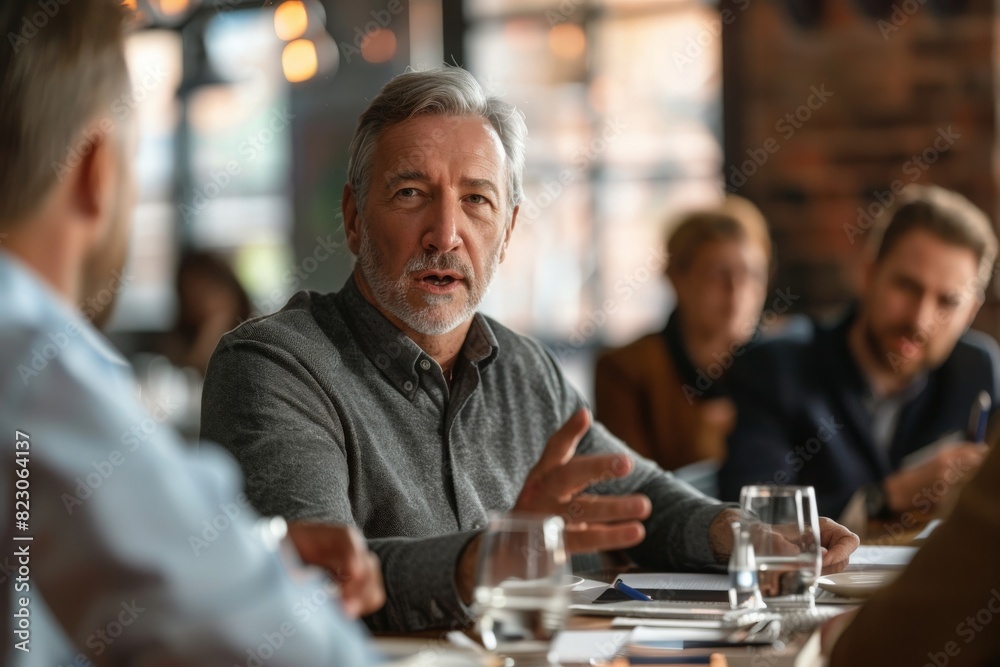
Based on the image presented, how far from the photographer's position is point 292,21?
501 cm

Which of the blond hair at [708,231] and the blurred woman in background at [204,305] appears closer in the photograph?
the blond hair at [708,231]

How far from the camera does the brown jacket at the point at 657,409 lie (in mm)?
3938

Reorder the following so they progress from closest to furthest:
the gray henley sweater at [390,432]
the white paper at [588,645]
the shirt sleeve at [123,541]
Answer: the shirt sleeve at [123,541] → the white paper at [588,645] → the gray henley sweater at [390,432]

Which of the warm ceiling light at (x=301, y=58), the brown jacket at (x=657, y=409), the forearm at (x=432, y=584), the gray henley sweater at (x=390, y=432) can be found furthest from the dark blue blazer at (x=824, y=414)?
the warm ceiling light at (x=301, y=58)

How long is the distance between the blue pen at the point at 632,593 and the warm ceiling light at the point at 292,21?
151 inches

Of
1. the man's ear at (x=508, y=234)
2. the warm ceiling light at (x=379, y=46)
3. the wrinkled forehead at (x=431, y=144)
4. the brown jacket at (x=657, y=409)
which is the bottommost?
the brown jacket at (x=657, y=409)

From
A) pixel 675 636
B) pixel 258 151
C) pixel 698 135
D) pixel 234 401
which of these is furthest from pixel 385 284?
pixel 258 151

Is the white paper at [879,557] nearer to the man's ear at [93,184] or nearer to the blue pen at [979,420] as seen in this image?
the blue pen at [979,420]

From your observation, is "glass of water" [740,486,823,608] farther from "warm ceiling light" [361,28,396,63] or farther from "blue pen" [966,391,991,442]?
"warm ceiling light" [361,28,396,63]

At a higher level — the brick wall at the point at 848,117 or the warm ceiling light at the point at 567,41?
the warm ceiling light at the point at 567,41

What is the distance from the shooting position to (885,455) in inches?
122

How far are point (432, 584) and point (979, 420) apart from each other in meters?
1.81

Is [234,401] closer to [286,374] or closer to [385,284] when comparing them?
[286,374]

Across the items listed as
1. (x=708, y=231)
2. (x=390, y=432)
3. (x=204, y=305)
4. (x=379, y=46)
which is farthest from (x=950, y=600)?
(x=379, y=46)
